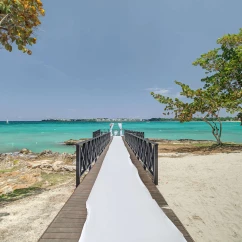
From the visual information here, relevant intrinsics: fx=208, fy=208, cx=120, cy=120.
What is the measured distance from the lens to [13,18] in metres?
4.59

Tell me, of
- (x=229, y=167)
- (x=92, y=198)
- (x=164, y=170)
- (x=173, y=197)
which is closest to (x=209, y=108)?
(x=229, y=167)

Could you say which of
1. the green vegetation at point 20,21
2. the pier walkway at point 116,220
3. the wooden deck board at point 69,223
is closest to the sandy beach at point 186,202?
the wooden deck board at point 69,223

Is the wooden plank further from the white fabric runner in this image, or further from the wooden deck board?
the wooden deck board

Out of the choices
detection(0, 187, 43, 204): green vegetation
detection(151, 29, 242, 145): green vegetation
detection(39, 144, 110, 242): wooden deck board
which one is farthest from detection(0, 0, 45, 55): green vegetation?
detection(151, 29, 242, 145): green vegetation

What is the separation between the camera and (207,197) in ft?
23.1

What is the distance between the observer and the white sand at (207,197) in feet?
15.6

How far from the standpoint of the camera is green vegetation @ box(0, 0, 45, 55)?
443 centimetres

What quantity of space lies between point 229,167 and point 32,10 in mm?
12066

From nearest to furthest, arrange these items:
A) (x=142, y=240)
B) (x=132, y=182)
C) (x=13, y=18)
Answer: (x=142, y=240) → (x=13, y=18) → (x=132, y=182)

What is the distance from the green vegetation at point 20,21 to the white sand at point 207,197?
233 inches

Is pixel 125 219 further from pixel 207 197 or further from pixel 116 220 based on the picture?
pixel 207 197

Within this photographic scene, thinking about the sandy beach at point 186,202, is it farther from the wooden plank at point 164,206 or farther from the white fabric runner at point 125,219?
the white fabric runner at point 125,219

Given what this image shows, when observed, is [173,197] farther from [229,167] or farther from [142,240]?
[229,167]

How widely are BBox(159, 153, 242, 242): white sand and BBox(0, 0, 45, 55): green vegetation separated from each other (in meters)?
5.91
